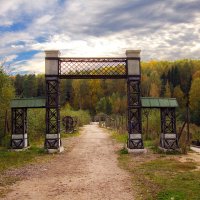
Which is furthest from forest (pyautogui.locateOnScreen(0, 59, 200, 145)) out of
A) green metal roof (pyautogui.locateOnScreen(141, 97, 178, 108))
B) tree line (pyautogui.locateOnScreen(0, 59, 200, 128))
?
green metal roof (pyautogui.locateOnScreen(141, 97, 178, 108))

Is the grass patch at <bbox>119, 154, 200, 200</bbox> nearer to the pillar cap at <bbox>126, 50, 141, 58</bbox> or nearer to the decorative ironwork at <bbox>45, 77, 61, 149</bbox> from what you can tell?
the decorative ironwork at <bbox>45, 77, 61, 149</bbox>

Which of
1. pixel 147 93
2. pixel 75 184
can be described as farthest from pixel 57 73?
pixel 147 93

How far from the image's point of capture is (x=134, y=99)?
27.6 m

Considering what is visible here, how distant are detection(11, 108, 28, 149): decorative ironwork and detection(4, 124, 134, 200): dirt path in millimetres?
5741

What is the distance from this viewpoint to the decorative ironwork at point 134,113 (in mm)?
26875

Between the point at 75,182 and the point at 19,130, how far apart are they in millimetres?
13644

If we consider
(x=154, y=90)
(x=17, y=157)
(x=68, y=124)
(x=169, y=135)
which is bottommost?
(x=17, y=157)

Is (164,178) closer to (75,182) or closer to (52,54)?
(75,182)

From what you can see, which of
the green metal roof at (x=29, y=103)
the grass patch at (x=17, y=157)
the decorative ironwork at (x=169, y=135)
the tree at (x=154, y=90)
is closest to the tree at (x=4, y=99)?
the green metal roof at (x=29, y=103)

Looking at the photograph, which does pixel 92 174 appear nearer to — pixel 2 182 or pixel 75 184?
pixel 75 184

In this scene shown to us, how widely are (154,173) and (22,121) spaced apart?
46.4ft

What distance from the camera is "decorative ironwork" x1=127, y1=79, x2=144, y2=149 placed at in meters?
26.9

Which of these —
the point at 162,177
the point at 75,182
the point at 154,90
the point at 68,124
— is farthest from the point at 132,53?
the point at 154,90

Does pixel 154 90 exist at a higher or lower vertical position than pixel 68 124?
higher
